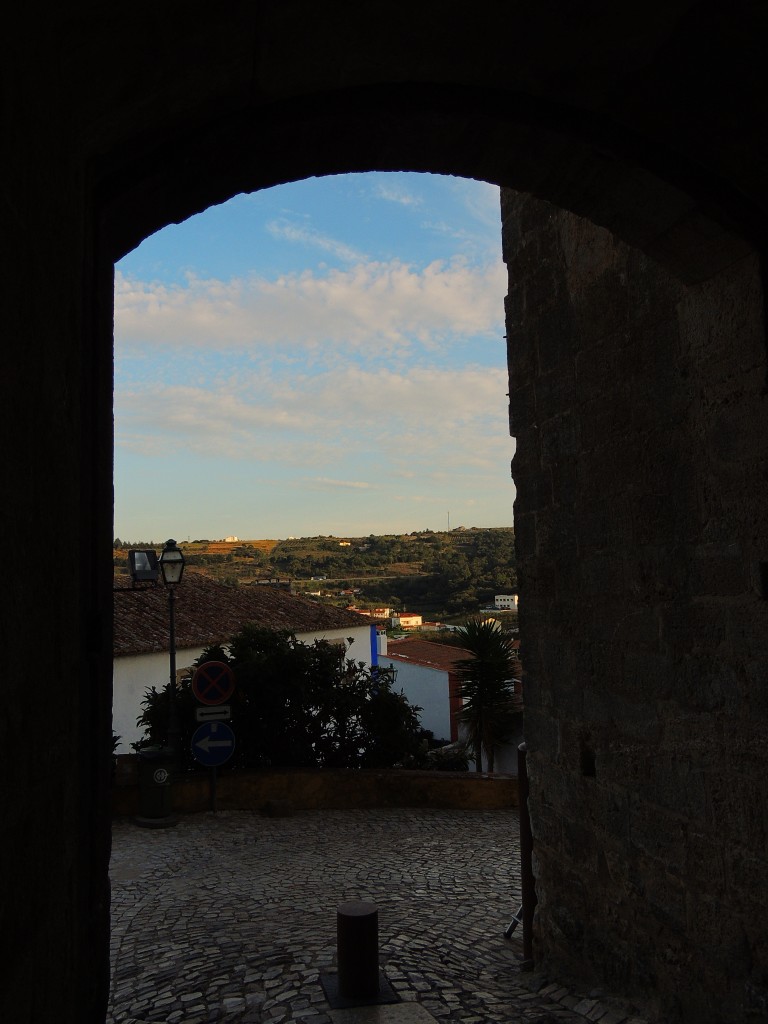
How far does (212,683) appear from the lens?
29.5ft

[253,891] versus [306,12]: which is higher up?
[306,12]

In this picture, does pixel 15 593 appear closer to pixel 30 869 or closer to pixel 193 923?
pixel 30 869

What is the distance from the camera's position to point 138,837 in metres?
8.00

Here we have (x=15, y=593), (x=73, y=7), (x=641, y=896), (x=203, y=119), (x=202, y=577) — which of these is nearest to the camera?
(x=15, y=593)

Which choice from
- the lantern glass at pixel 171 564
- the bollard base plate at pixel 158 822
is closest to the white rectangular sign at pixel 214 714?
the bollard base plate at pixel 158 822

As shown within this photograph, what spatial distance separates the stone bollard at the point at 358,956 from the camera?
389 cm

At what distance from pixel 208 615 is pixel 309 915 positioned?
16.0 metres

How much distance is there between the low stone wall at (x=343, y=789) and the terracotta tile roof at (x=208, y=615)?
700 cm

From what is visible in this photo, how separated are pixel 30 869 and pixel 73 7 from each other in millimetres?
1727

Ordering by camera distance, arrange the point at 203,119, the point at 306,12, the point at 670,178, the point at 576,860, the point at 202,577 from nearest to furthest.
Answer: the point at 306,12, the point at 203,119, the point at 670,178, the point at 576,860, the point at 202,577

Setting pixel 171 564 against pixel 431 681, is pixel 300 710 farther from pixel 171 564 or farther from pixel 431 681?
pixel 431 681

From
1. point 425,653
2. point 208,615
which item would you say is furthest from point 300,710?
point 425,653

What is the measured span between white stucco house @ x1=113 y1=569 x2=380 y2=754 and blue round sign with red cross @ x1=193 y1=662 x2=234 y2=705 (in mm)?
3953

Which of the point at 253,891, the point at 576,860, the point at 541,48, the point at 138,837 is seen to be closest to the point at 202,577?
the point at 138,837
